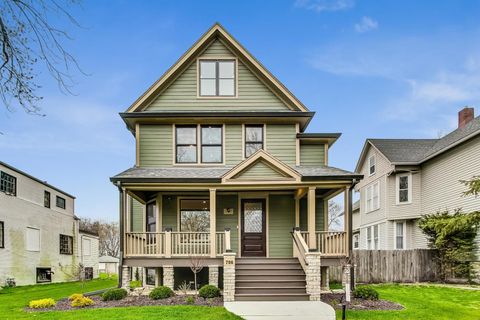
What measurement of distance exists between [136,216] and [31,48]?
1288 cm

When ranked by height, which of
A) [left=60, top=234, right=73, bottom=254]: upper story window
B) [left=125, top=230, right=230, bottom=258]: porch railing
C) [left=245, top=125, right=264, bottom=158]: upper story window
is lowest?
[left=60, top=234, right=73, bottom=254]: upper story window

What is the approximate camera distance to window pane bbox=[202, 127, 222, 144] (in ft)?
52.7

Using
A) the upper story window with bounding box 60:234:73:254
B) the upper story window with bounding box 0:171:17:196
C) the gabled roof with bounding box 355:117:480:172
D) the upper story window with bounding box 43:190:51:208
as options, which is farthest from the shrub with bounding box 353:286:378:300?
the upper story window with bounding box 60:234:73:254

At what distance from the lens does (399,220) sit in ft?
76.1

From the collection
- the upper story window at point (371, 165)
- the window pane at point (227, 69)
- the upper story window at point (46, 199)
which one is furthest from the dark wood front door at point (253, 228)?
the upper story window at point (46, 199)

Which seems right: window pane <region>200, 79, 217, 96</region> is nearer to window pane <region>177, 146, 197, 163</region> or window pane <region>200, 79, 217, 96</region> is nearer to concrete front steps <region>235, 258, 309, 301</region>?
window pane <region>177, 146, 197, 163</region>

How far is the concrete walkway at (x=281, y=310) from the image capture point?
31.5 ft

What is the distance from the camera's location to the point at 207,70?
16422 millimetres

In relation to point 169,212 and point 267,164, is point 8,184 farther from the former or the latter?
point 267,164

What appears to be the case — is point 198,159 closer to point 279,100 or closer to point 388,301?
point 279,100

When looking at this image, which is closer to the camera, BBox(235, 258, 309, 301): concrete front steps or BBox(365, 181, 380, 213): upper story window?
BBox(235, 258, 309, 301): concrete front steps

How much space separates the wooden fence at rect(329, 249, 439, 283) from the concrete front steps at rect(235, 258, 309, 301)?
5696 millimetres

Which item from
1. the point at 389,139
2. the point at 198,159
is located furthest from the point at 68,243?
the point at 389,139

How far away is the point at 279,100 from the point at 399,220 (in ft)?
38.8
